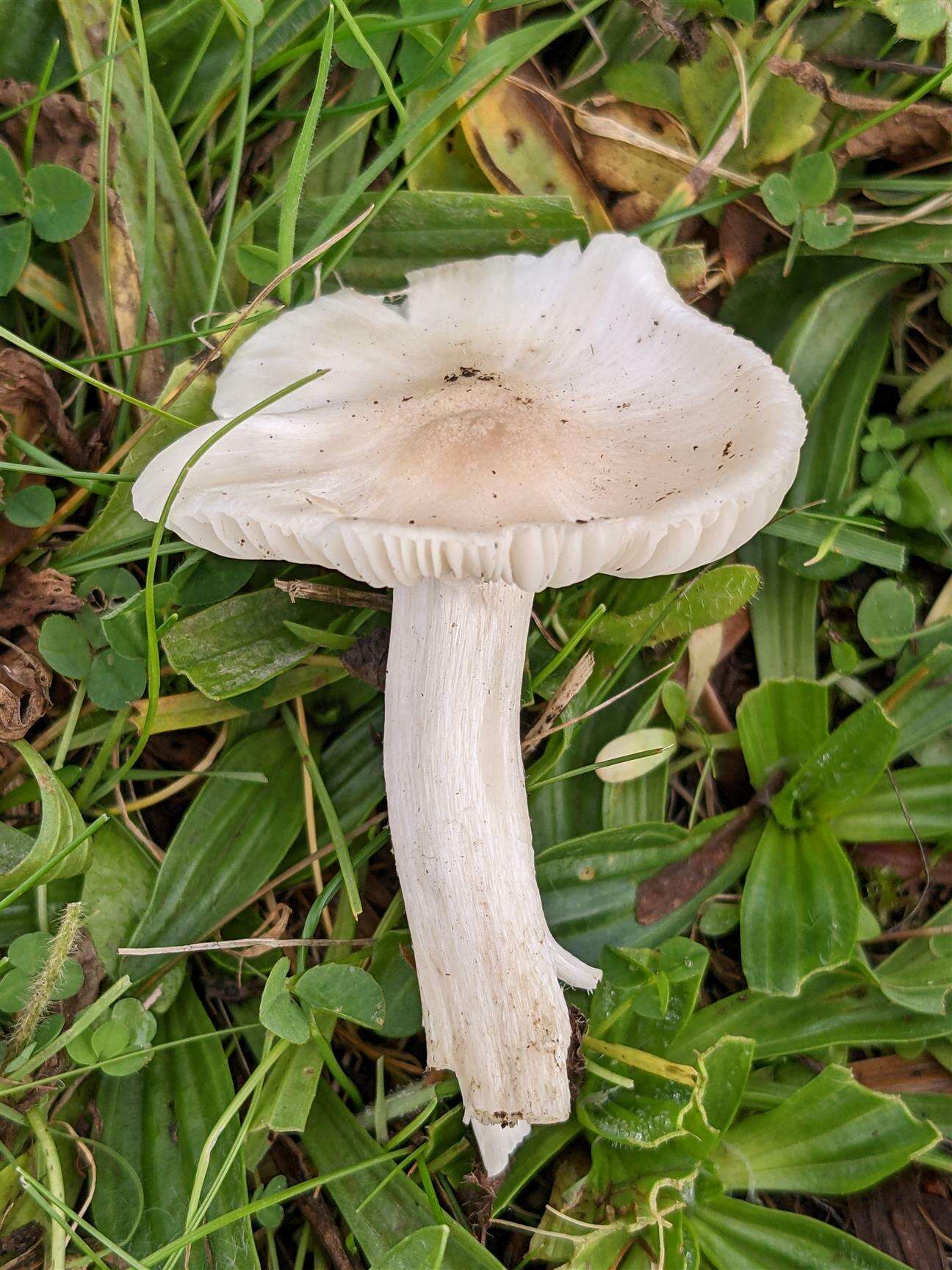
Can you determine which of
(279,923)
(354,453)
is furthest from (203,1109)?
(354,453)

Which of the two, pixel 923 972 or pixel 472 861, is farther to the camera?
pixel 923 972

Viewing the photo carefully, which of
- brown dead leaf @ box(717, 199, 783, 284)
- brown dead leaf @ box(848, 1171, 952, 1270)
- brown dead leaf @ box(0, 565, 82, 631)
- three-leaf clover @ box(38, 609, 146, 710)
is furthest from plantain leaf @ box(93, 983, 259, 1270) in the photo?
brown dead leaf @ box(717, 199, 783, 284)

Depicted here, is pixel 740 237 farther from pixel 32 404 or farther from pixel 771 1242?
pixel 771 1242

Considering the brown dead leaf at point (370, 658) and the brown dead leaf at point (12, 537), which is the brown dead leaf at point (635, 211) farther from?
the brown dead leaf at point (12, 537)

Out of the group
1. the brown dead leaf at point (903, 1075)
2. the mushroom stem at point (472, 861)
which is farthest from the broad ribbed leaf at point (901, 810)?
the mushroom stem at point (472, 861)

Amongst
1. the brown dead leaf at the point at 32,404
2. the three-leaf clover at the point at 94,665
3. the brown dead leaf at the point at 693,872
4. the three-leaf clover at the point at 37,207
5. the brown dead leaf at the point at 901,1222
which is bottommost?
the brown dead leaf at the point at 901,1222

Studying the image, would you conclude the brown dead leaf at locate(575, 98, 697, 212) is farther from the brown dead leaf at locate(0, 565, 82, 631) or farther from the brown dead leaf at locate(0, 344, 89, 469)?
the brown dead leaf at locate(0, 565, 82, 631)

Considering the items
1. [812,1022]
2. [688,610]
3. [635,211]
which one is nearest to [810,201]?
[635,211]
